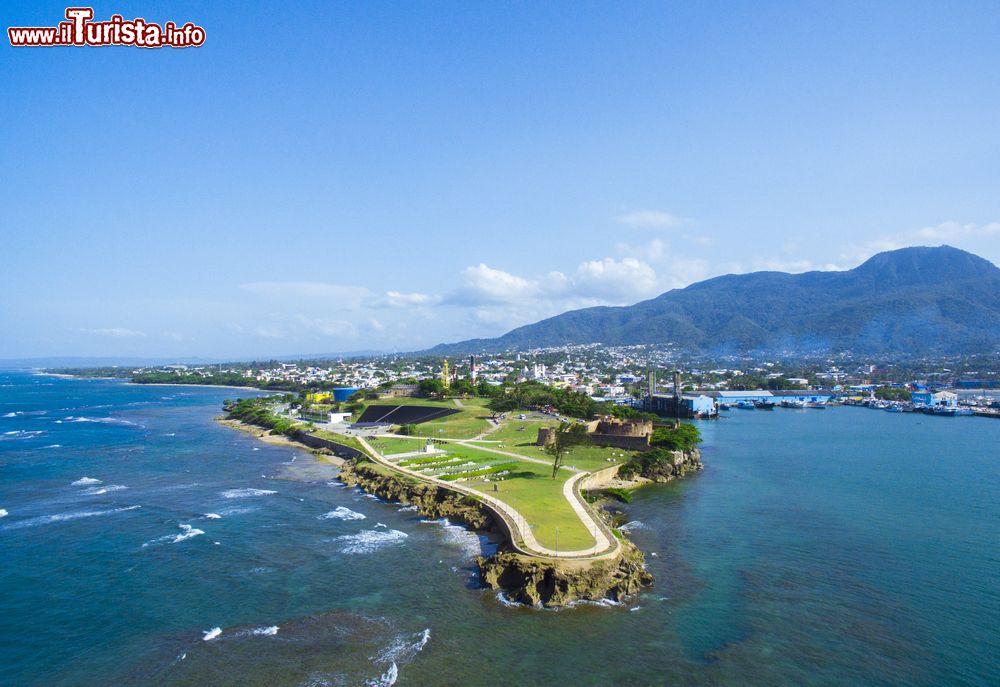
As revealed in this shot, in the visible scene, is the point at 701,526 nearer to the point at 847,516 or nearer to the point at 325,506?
Result: the point at 847,516

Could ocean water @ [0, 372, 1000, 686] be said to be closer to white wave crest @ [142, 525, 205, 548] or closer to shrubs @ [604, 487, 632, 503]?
white wave crest @ [142, 525, 205, 548]

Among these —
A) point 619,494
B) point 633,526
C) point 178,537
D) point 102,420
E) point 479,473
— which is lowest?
point 633,526

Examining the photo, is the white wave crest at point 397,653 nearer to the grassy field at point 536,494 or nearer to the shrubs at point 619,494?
the grassy field at point 536,494

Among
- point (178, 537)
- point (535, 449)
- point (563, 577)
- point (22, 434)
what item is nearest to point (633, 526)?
point (563, 577)

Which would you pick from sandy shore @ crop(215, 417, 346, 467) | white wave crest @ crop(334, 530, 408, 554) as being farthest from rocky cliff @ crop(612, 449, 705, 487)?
sandy shore @ crop(215, 417, 346, 467)

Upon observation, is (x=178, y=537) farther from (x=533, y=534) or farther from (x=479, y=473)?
(x=533, y=534)

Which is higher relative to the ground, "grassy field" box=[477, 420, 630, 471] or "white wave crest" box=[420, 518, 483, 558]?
"grassy field" box=[477, 420, 630, 471]
